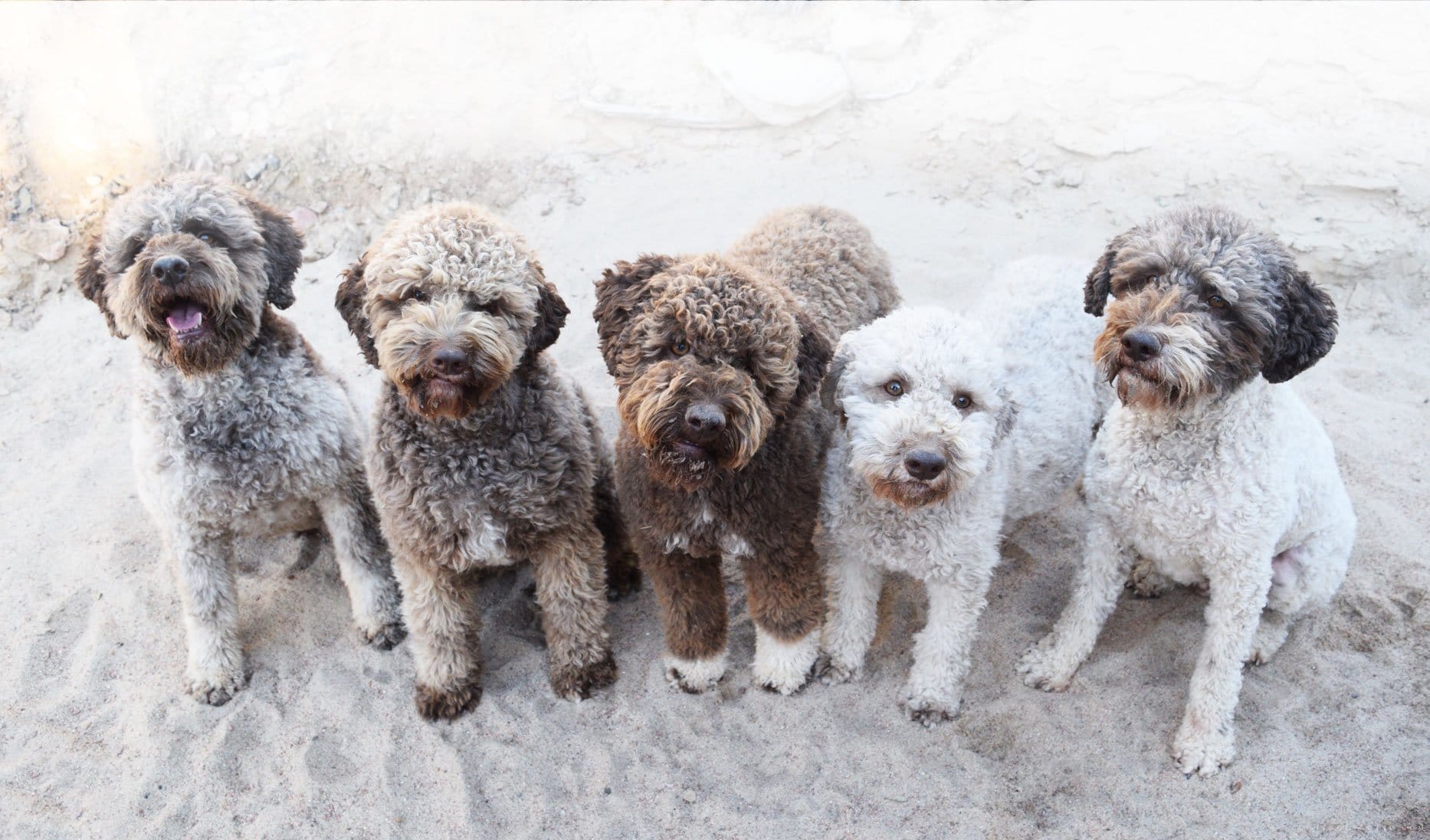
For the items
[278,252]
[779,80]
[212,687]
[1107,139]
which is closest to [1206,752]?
[212,687]

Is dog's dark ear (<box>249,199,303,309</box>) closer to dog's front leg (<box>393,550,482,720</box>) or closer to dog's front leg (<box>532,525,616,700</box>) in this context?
dog's front leg (<box>393,550,482,720</box>)

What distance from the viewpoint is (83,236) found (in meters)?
6.99

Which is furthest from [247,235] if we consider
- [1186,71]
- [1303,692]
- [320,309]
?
[1186,71]

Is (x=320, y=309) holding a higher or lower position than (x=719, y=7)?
lower

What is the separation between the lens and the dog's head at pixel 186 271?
3.72 meters

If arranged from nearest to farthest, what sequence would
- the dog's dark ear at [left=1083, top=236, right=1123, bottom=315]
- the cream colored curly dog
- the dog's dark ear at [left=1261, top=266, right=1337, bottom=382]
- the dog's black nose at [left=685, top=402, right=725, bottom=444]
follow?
1. the dog's black nose at [left=685, top=402, right=725, bottom=444]
2. the dog's dark ear at [left=1261, top=266, right=1337, bottom=382]
3. the dog's dark ear at [left=1083, top=236, right=1123, bottom=315]
4. the cream colored curly dog

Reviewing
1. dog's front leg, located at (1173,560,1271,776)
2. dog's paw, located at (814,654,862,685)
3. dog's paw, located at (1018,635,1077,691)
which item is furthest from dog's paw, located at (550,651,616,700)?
dog's front leg, located at (1173,560,1271,776)

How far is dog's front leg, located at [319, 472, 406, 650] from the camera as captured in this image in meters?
4.50

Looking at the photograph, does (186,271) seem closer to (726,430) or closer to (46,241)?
(726,430)

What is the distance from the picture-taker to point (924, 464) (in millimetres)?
3416

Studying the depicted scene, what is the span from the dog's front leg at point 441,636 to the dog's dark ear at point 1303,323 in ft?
11.2

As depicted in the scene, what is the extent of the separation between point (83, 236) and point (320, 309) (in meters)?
1.97

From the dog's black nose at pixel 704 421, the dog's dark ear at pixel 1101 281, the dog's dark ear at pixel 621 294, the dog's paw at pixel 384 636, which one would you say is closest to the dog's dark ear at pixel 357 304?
the dog's dark ear at pixel 621 294

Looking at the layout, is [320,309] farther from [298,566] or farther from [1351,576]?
[1351,576]
